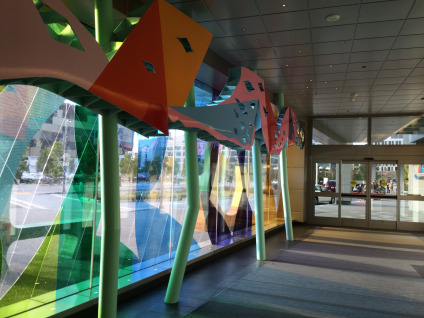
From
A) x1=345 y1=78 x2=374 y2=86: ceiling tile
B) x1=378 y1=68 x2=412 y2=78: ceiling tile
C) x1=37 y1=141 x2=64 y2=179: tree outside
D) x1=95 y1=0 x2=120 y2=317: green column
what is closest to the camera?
x1=95 y1=0 x2=120 y2=317: green column

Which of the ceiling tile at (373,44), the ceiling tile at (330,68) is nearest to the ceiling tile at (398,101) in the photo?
the ceiling tile at (330,68)

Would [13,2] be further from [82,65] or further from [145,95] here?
[145,95]

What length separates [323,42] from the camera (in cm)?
666

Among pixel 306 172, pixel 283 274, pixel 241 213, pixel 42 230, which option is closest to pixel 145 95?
pixel 42 230

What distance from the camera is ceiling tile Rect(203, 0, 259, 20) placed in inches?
206

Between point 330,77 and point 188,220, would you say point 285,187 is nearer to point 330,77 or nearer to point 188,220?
point 330,77

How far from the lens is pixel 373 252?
946 cm

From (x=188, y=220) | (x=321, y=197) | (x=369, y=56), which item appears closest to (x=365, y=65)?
(x=369, y=56)

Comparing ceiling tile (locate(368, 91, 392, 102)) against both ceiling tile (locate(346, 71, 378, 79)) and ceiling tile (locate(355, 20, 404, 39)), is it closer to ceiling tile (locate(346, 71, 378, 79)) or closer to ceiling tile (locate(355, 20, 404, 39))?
ceiling tile (locate(346, 71, 378, 79))

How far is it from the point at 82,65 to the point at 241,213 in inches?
330

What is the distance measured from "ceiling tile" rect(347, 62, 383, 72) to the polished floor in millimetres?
3981

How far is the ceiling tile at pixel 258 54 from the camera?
7.12 metres

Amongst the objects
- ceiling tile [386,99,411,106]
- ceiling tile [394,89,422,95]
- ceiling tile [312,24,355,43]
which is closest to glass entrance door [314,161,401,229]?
ceiling tile [386,99,411,106]

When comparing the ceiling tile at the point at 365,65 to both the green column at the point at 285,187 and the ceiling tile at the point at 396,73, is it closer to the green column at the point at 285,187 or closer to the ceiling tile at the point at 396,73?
the ceiling tile at the point at 396,73
